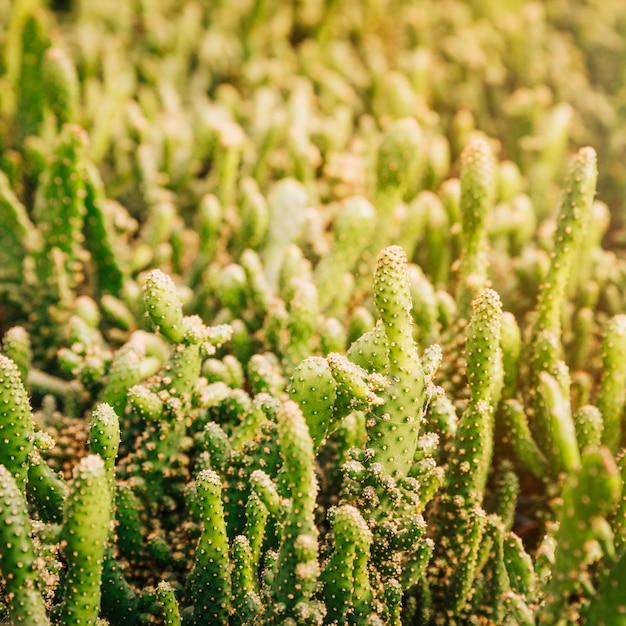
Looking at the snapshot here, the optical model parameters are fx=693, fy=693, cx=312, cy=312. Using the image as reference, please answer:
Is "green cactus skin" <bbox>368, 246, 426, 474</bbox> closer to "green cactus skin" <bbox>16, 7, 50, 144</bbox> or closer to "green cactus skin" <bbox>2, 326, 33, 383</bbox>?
"green cactus skin" <bbox>2, 326, 33, 383</bbox>

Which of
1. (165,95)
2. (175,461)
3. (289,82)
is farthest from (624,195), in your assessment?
(175,461)

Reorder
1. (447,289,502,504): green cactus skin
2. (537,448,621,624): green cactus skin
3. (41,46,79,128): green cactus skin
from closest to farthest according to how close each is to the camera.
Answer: (537,448,621,624): green cactus skin, (447,289,502,504): green cactus skin, (41,46,79,128): green cactus skin

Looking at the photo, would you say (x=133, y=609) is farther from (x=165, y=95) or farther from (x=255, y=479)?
(x=165, y=95)

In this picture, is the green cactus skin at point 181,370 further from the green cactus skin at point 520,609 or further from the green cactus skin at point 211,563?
the green cactus skin at point 520,609

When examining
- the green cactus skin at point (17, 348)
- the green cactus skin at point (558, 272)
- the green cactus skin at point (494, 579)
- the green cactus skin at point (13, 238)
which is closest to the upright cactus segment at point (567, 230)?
the green cactus skin at point (558, 272)

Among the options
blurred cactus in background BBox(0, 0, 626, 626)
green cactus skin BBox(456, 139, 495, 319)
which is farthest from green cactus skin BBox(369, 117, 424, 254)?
green cactus skin BBox(456, 139, 495, 319)
